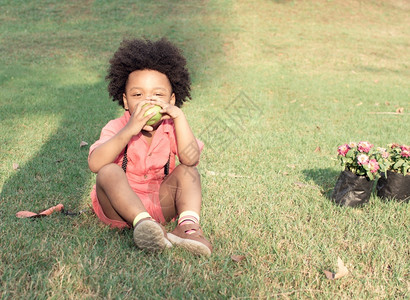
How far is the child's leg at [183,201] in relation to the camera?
106 inches

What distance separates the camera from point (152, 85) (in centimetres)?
307

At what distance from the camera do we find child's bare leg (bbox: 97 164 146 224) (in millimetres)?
2635

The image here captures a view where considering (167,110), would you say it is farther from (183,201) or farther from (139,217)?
(139,217)

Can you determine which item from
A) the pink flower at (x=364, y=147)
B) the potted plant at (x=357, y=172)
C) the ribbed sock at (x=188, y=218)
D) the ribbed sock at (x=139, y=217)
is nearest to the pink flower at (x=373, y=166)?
the potted plant at (x=357, y=172)

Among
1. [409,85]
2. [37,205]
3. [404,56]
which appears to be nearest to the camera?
[37,205]

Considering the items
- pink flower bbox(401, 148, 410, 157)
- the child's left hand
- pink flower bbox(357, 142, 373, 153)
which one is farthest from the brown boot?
pink flower bbox(401, 148, 410, 157)

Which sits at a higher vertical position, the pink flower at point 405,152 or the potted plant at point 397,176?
the pink flower at point 405,152

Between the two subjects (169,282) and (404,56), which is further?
(404,56)

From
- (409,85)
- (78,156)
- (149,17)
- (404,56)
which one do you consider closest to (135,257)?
(78,156)

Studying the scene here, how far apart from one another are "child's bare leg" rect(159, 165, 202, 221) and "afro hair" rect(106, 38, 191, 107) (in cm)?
80

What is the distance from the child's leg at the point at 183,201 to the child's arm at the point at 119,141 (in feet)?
1.45

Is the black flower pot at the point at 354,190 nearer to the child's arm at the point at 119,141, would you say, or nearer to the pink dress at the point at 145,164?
the pink dress at the point at 145,164

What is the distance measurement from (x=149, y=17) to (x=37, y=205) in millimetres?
15383

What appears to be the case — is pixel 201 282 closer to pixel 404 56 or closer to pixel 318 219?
pixel 318 219
